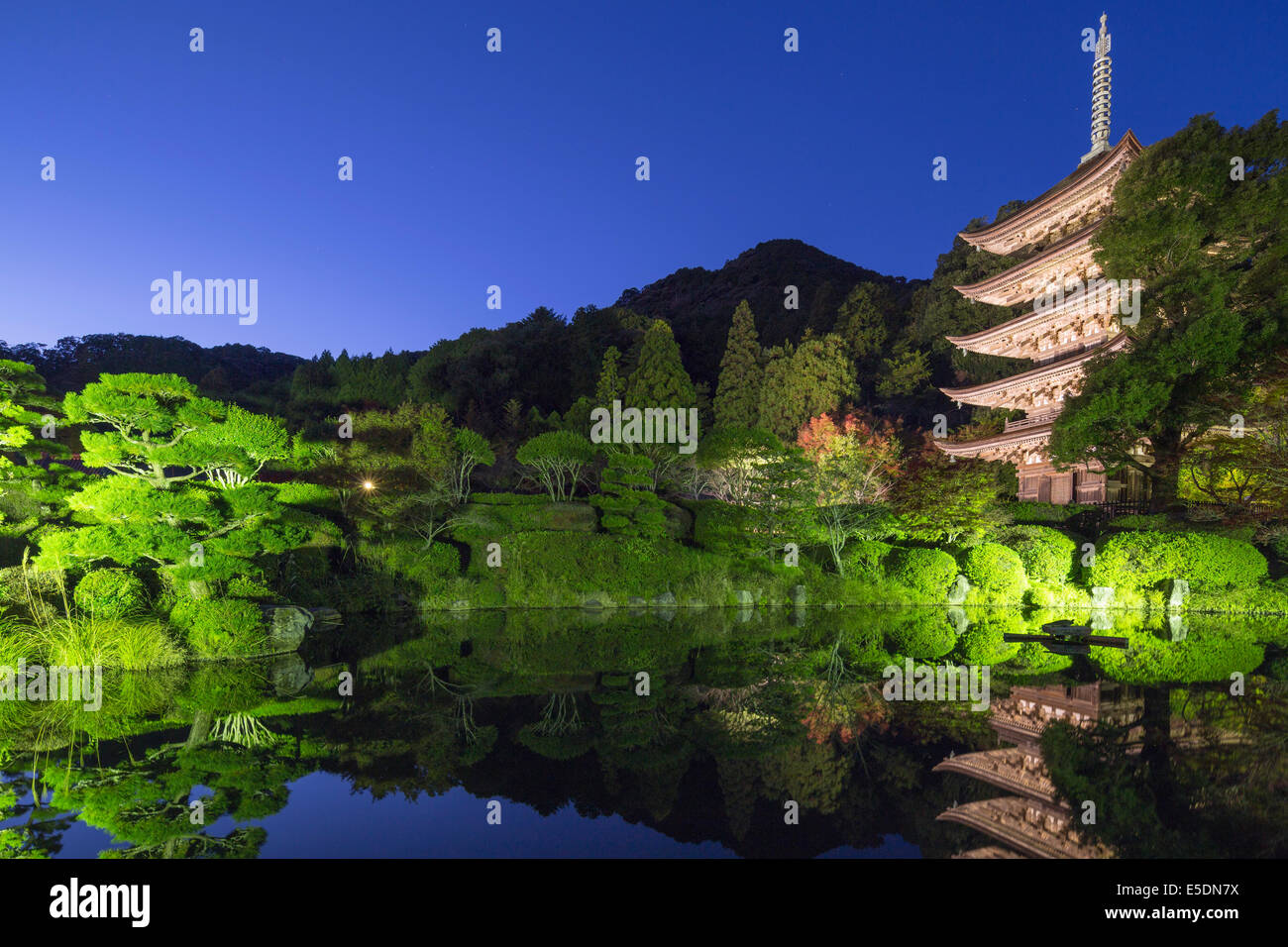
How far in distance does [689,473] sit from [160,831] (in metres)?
20.0

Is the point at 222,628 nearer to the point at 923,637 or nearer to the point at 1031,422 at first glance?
the point at 923,637

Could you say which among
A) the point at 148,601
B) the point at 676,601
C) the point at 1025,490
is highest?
the point at 1025,490

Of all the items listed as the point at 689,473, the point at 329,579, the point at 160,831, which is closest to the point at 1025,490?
the point at 689,473

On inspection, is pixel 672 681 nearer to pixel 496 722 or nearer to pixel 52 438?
pixel 496 722

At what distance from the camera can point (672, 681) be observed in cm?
825

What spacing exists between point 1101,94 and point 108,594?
30.6 meters

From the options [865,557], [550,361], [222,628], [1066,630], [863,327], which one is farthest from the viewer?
[863,327]

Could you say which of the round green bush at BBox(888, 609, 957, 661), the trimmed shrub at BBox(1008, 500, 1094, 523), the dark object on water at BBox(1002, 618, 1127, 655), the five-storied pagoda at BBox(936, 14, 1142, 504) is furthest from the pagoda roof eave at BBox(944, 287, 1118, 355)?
the dark object on water at BBox(1002, 618, 1127, 655)

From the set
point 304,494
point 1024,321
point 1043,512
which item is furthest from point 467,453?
point 1024,321

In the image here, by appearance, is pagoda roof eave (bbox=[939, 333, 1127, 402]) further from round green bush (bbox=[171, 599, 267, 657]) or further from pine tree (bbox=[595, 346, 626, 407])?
round green bush (bbox=[171, 599, 267, 657])

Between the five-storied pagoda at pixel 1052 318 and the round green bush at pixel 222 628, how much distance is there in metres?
21.6

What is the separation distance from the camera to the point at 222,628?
956cm

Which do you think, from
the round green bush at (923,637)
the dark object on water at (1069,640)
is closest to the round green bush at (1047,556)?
the round green bush at (923,637)

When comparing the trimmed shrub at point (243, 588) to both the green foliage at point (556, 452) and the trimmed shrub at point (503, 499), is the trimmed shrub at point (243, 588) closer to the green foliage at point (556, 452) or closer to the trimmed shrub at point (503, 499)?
the trimmed shrub at point (503, 499)
